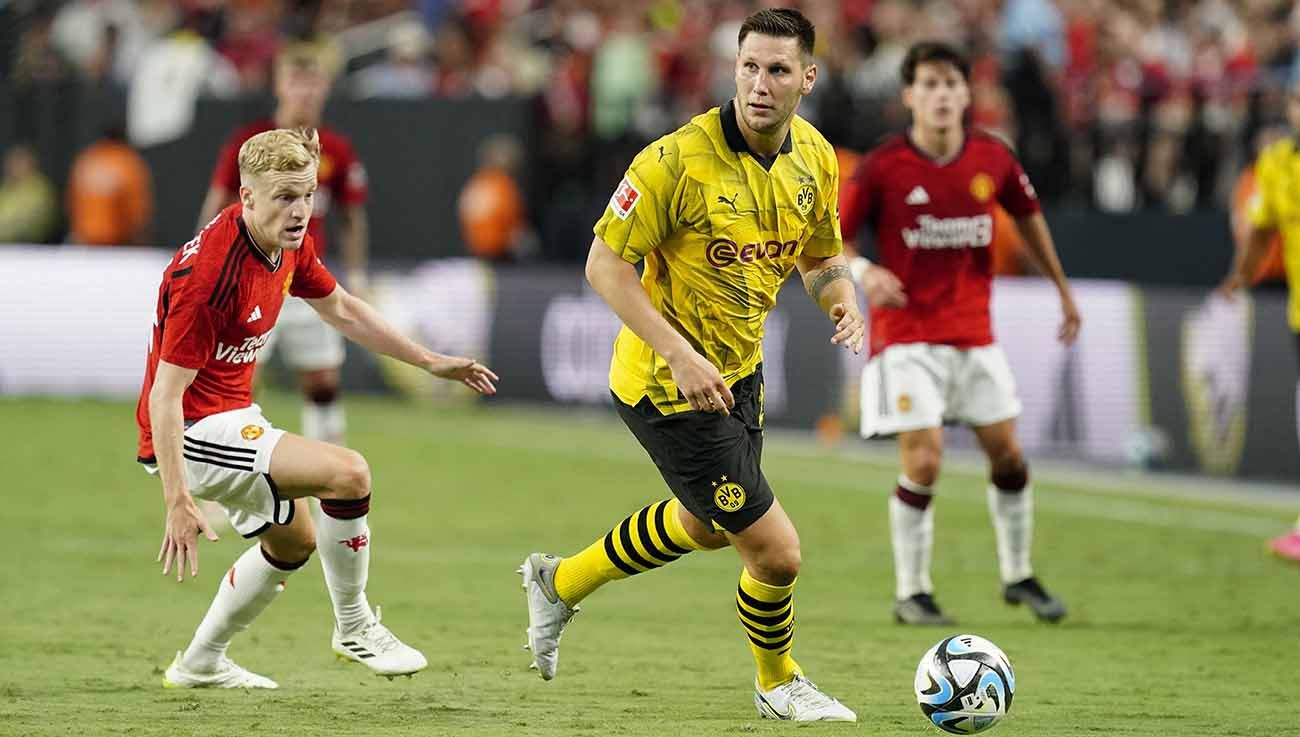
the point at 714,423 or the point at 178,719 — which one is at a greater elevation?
the point at 714,423

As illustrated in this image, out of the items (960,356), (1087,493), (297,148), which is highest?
(297,148)

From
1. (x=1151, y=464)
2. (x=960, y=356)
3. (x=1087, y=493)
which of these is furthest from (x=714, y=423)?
(x=1151, y=464)

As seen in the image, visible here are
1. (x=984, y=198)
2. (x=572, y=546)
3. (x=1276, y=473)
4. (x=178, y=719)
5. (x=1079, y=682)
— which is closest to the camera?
(x=178, y=719)

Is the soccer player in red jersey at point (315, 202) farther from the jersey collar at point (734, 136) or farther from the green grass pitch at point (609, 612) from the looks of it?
the jersey collar at point (734, 136)

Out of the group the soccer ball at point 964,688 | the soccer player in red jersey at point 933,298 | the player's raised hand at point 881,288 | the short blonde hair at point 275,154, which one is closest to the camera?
the soccer ball at point 964,688

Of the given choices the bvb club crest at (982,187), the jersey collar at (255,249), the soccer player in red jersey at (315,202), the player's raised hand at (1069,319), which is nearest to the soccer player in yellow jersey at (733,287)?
the jersey collar at (255,249)

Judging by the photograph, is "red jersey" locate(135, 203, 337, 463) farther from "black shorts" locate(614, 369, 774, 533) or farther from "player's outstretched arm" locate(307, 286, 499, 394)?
"black shorts" locate(614, 369, 774, 533)

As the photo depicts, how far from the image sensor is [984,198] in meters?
9.71

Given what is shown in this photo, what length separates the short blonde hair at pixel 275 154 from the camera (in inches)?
275

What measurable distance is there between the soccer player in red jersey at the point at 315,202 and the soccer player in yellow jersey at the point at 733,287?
15.1 feet

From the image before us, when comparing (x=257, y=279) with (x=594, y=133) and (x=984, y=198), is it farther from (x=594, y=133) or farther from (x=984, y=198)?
(x=594, y=133)

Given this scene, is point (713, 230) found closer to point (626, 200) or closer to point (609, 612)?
point (626, 200)

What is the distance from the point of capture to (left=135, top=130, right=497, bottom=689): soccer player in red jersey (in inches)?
272

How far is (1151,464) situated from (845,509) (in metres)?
A: 3.05
